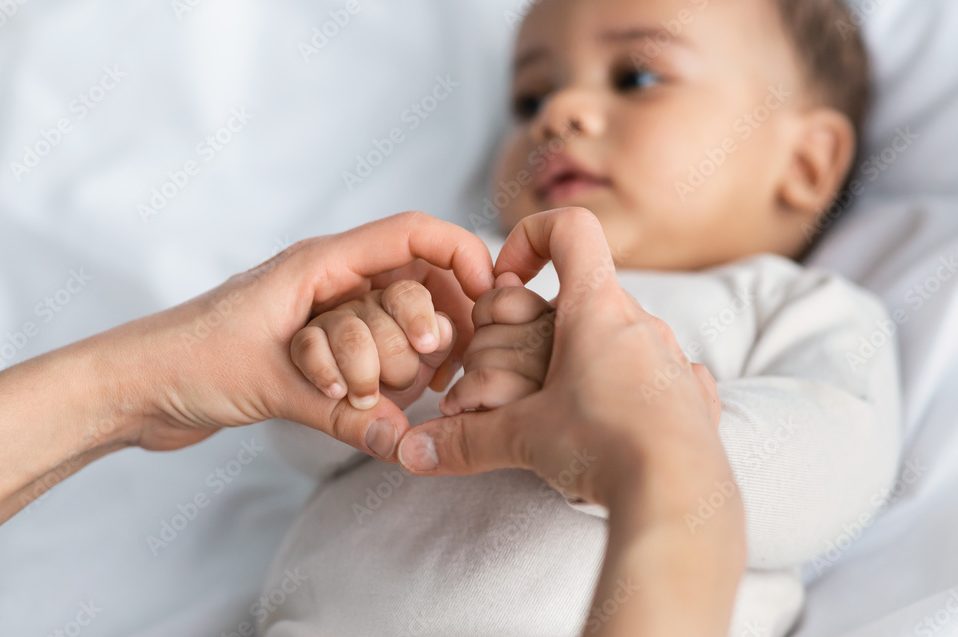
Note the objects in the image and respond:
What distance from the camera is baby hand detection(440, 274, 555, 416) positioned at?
0.79 meters

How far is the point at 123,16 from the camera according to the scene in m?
1.57

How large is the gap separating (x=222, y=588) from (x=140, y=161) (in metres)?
0.69

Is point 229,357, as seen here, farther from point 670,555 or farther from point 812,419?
point 812,419

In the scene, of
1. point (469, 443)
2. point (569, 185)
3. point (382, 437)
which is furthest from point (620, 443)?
point (569, 185)

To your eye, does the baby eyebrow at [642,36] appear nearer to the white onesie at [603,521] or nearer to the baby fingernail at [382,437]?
the white onesie at [603,521]

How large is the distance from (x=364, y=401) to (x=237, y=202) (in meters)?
0.82

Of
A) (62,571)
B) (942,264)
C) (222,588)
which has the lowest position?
(942,264)

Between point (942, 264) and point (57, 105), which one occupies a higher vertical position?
point (57, 105)

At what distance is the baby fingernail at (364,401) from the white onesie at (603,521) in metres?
0.17

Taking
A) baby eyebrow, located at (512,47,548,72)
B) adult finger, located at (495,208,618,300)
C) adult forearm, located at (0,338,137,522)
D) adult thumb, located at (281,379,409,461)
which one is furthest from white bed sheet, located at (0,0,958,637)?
adult finger, located at (495,208,618,300)

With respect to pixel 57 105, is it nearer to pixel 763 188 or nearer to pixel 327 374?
pixel 327 374

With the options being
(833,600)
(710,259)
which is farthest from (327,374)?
(710,259)

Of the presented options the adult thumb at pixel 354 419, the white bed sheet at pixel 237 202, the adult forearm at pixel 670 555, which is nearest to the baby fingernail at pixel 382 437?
the adult thumb at pixel 354 419

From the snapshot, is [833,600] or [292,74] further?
[292,74]
